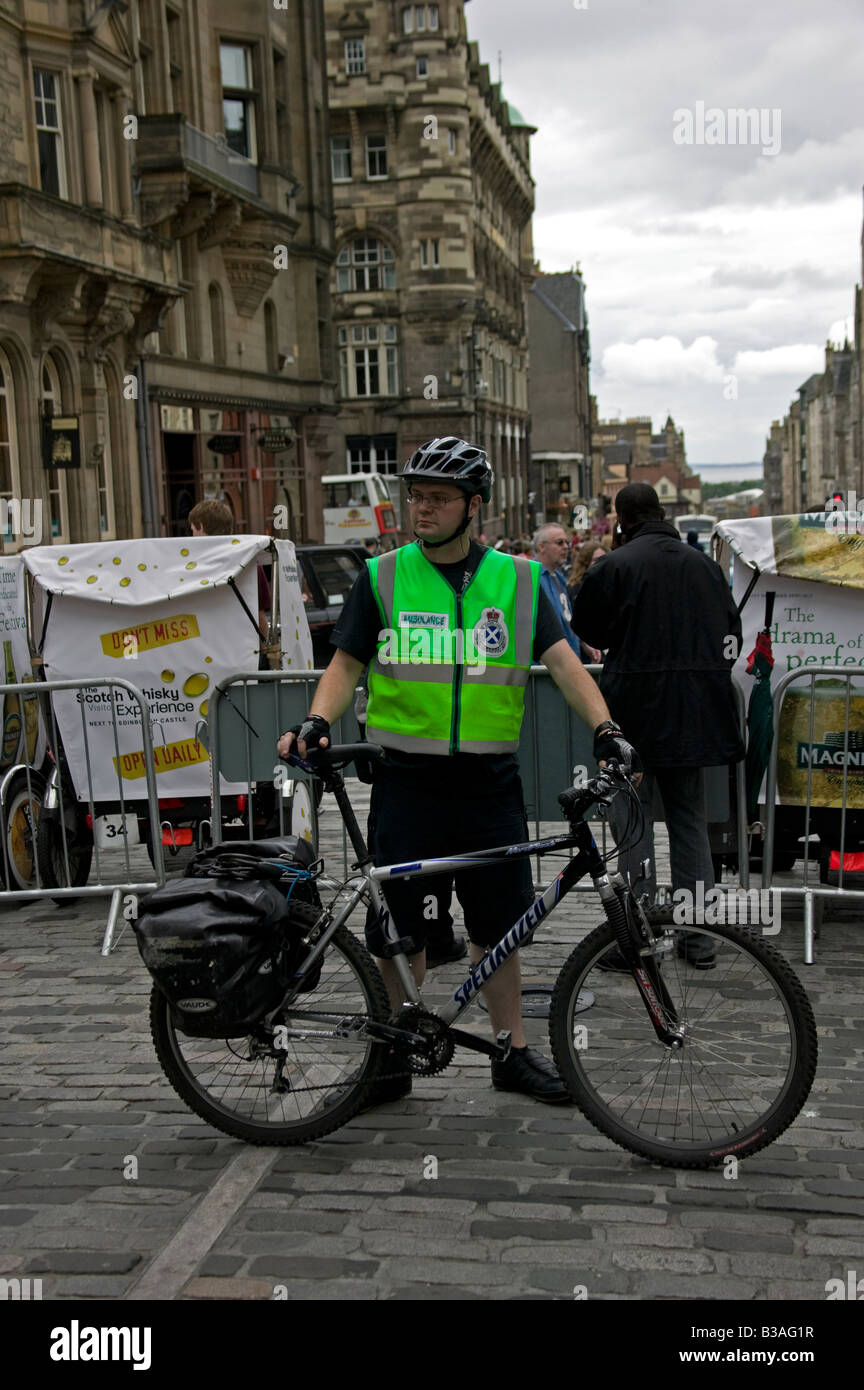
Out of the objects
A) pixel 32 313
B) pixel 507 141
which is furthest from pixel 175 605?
pixel 507 141

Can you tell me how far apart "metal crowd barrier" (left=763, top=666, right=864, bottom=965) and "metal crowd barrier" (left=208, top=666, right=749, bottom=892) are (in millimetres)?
158

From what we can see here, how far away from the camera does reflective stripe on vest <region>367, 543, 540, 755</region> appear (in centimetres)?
457

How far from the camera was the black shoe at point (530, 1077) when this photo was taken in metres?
4.87

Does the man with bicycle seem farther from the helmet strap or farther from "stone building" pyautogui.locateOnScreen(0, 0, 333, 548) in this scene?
"stone building" pyautogui.locateOnScreen(0, 0, 333, 548)

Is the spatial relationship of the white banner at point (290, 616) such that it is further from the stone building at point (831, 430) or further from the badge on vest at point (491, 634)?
the stone building at point (831, 430)

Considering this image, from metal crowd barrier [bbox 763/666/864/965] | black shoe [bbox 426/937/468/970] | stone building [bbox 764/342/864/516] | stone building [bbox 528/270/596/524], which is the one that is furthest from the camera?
stone building [bbox 764/342/864/516]

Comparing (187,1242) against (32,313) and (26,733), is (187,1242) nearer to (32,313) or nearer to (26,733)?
(26,733)

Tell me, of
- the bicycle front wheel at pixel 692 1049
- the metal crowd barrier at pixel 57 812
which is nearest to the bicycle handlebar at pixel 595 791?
the bicycle front wheel at pixel 692 1049

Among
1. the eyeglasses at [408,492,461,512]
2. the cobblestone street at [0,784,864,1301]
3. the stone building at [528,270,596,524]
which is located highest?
the stone building at [528,270,596,524]

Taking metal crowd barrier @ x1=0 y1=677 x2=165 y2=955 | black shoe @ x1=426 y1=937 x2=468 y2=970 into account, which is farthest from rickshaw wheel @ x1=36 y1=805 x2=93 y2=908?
black shoe @ x1=426 y1=937 x2=468 y2=970

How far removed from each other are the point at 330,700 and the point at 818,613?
3.15 m

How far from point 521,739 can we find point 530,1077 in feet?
8.03

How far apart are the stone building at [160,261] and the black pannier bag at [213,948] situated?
637 inches
